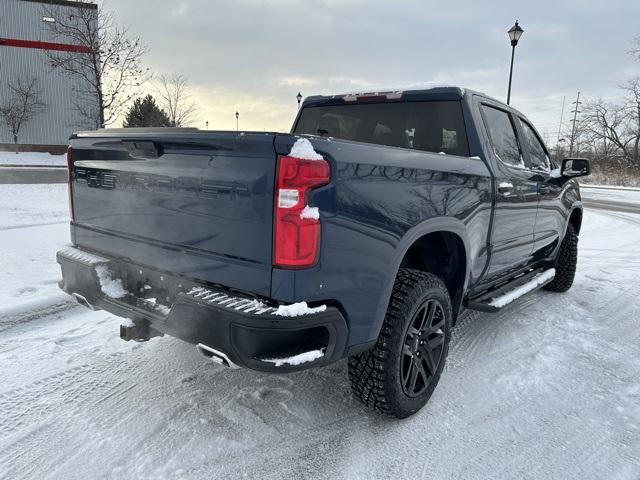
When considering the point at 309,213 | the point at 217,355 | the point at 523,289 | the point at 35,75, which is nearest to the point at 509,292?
the point at 523,289

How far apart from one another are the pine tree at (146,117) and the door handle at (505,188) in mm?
23983

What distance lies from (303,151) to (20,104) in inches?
1349

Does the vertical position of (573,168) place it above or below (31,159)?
above

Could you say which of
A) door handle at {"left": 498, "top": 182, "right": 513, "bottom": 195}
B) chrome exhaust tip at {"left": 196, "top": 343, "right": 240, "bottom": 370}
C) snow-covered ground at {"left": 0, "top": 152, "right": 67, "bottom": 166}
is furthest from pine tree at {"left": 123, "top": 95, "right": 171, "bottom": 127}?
chrome exhaust tip at {"left": 196, "top": 343, "right": 240, "bottom": 370}

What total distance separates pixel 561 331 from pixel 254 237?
3261 millimetres

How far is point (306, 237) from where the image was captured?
1922 mm

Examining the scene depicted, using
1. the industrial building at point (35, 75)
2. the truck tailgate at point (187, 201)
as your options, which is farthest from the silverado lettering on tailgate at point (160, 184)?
the industrial building at point (35, 75)

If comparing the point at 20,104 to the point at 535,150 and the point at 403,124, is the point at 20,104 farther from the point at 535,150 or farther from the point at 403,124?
the point at 535,150

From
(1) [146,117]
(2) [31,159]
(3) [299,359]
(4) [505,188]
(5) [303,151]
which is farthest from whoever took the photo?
(1) [146,117]

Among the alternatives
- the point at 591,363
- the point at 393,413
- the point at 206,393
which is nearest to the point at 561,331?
the point at 591,363

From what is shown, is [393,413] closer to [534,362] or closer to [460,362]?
[460,362]

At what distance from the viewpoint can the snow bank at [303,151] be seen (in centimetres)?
189

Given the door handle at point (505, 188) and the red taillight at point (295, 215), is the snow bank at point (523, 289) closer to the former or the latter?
the door handle at point (505, 188)

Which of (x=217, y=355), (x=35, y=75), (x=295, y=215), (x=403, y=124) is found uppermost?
(x=35, y=75)
